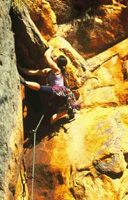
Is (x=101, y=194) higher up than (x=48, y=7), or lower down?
lower down

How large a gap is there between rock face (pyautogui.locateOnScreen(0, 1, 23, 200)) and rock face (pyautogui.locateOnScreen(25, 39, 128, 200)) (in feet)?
2.16

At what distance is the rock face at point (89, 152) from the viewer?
574 centimetres

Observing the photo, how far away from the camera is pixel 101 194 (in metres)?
5.57

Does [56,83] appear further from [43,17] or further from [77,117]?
[43,17]

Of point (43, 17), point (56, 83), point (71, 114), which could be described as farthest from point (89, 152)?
point (43, 17)

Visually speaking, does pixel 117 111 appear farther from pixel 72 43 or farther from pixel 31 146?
pixel 72 43

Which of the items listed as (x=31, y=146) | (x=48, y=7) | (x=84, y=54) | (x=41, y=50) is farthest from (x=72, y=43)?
(x=31, y=146)

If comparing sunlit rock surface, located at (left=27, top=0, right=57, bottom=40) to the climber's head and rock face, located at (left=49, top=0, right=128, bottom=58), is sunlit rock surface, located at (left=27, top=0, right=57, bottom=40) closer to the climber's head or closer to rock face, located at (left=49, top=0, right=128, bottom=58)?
rock face, located at (left=49, top=0, right=128, bottom=58)

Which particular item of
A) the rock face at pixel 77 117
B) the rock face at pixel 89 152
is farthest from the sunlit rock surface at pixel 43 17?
the rock face at pixel 89 152

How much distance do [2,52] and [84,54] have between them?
161 inches

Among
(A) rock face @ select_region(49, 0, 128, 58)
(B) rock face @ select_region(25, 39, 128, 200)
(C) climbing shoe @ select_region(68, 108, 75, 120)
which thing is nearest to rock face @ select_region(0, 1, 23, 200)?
(B) rock face @ select_region(25, 39, 128, 200)

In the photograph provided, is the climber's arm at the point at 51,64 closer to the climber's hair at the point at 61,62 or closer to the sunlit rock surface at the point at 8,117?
the climber's hair at the point at 61,62

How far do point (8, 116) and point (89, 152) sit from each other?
190cm

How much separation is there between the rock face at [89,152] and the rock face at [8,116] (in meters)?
0.66
